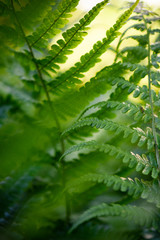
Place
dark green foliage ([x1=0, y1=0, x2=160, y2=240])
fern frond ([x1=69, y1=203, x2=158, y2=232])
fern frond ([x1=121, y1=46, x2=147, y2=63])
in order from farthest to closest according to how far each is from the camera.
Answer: fern frond ([x1=121, y1=46, x2=147, y2=63]) < dark green foliage ([x1=0, y1=0, x2=160, y2=240]) < fern frond ([x1=69, y1=203, x2=158, y2=232])

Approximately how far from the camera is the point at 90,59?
0.92m

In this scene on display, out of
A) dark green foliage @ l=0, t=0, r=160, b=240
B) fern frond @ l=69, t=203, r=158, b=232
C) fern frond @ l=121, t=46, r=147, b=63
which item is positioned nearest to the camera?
fern frond @ l=69, t=203, r=158, b=232

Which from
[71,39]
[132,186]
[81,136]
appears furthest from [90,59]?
[132,186]

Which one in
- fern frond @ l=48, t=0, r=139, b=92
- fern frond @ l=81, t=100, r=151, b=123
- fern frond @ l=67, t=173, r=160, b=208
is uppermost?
fern frond @ l=48, t=0, r=139, b=92

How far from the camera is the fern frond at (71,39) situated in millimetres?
797

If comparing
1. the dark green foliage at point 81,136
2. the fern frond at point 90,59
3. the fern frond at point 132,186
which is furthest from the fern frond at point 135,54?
the fern frond at point 132,186

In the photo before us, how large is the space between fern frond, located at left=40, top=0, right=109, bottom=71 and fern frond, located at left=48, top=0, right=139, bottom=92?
0.06 m

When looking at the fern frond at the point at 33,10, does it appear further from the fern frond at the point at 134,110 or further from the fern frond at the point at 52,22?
the fern frond at the point at 134,110

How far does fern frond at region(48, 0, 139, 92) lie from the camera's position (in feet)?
2.73

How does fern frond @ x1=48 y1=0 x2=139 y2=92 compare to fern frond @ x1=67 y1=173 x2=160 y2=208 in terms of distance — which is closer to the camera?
fern frond @ x1=67 y1=173 x2=160 y2=208

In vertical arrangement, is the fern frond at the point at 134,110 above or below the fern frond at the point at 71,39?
below

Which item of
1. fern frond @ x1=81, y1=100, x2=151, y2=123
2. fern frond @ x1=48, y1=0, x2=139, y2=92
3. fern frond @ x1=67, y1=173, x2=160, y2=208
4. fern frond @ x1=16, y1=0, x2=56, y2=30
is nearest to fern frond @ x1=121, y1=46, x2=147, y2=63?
fern frond @ x1=48, y1=0, x2=139, y2=92

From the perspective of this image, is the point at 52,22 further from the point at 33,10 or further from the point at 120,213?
the point at 120,213

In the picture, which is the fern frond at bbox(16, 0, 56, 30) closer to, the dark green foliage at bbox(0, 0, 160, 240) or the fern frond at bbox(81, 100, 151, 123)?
the dark green foliage at bbox(0, 0, 160, 240)
